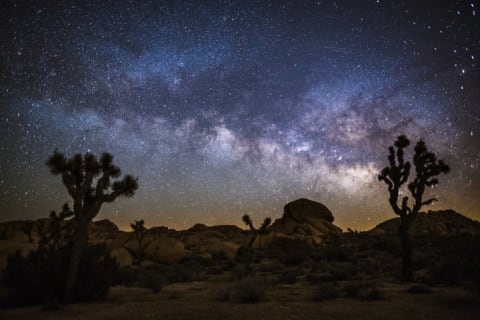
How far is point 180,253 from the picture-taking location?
93.5ft

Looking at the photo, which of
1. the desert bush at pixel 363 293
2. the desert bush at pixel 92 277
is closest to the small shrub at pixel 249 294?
the desert bush at pixel 363 293

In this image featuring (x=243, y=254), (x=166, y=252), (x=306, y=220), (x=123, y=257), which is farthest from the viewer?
(x=306, y=220)

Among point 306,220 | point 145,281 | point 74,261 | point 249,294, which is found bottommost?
point 145,281

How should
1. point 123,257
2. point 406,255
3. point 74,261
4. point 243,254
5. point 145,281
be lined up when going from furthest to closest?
point 243,254 → point 123,257 → point 406,255 → point 145,281 → point 74,261

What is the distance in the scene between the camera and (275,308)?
9539 mm

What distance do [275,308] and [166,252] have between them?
67.2 ft

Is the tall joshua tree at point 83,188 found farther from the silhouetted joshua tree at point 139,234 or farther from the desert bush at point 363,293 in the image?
the silhouetted joshua tree at point 139,234

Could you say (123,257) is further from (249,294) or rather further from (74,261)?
(249,294)

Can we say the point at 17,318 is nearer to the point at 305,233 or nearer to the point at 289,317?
the point at 289,317

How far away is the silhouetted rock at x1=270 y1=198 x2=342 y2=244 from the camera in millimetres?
50594

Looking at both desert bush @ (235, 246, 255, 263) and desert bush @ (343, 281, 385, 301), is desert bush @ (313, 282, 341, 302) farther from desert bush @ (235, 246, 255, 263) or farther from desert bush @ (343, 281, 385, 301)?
desert bush @ (235, 246, 255, 263)

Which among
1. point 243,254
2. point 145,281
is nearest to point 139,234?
point 243,254

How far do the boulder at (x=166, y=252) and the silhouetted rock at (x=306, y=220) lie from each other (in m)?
23.2

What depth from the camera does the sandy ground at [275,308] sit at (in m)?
8.58
